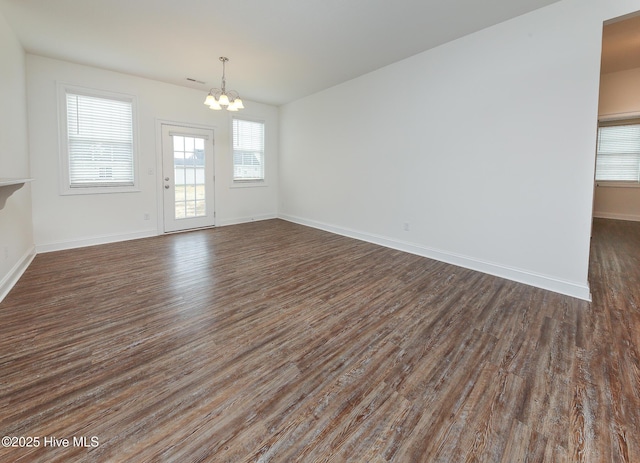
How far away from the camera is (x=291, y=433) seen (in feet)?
4.83

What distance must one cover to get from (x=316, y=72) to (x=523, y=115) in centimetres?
316

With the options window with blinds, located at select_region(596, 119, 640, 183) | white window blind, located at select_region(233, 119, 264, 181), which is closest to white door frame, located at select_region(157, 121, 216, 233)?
white window blind, located at select_region(233, 119, 264, 181)

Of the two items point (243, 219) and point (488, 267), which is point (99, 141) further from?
point (488, 267)

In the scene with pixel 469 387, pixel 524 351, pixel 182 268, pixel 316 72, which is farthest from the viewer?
pixel 316 72

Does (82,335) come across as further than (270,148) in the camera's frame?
No

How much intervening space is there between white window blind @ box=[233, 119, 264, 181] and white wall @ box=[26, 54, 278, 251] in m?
0.20

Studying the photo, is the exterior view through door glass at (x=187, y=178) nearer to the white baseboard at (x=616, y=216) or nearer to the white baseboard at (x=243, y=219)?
the white baseboard at (x=243, y=219)

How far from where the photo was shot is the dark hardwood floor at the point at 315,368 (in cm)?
142

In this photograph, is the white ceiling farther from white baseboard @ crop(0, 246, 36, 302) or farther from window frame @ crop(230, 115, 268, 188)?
white baseboard @ crop(0, 246, 36, 302)

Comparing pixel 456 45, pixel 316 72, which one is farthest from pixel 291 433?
pixel 316 72

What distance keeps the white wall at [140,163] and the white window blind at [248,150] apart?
0.65ft

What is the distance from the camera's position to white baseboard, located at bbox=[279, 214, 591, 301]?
10.2 feet

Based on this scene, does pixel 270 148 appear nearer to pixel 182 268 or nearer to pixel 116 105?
pixel 116 105

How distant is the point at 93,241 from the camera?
196 inches
